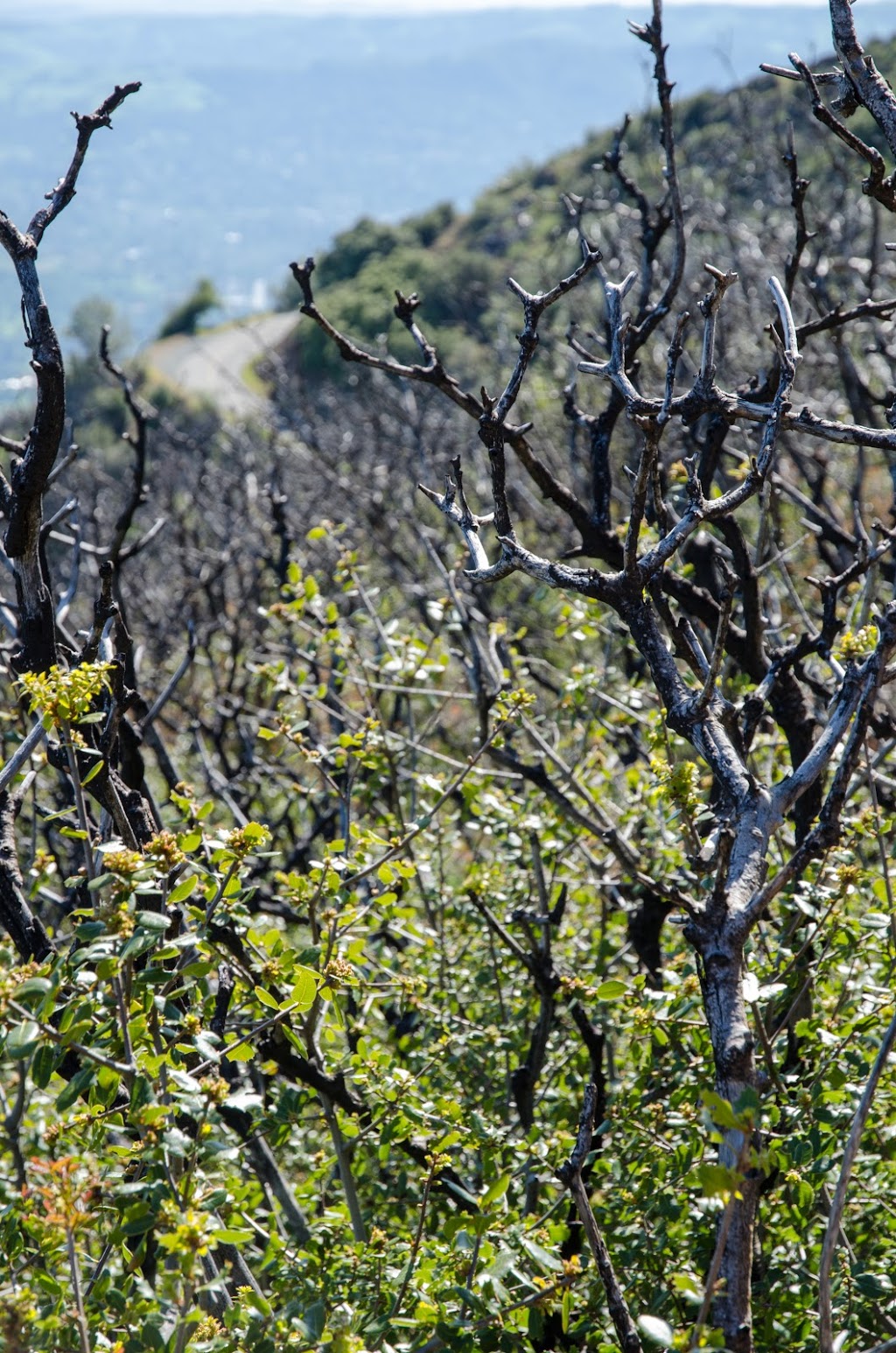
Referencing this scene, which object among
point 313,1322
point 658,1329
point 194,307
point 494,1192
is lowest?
point 313,1322

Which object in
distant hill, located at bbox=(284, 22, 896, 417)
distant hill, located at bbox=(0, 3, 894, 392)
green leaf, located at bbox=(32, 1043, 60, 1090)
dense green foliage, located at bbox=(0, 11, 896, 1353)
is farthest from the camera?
distant hill, located at bbox=(0, 3, 894, 392)

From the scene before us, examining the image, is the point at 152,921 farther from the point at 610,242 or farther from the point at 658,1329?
the point at 610,242

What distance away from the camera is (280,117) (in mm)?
125375

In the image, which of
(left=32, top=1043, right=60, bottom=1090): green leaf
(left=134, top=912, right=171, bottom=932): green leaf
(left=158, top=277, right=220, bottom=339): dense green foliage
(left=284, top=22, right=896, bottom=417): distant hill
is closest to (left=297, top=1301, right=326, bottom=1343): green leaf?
(left=32, top=1043, right=60, bottom=1090): green leaf

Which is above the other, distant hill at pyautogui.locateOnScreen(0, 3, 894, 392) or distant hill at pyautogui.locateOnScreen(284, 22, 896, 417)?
distant hill at pyautogui.locateOnScreen(0, 3, 894, 392)

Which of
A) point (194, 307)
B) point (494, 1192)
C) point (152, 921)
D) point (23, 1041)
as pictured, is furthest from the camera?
point (194, 307)

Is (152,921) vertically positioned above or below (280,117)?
below

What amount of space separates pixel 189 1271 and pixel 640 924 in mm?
2746

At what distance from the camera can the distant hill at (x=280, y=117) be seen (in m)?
56.8

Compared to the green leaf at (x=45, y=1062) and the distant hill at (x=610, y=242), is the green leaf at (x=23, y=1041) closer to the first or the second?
the green leaf at (x=45, y=1062)

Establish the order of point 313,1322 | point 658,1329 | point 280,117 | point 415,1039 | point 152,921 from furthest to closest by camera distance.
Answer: point 280,117 → point 415,1039 → point 313,1322 → point 152,921 → point 658,1329

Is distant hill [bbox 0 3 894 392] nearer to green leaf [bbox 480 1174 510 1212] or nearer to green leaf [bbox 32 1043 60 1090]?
green leaf [bbox 480 1174 510 1212]

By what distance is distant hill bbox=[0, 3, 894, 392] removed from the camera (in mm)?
56750

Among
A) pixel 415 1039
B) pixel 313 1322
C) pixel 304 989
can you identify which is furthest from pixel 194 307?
pixel 313 1322
